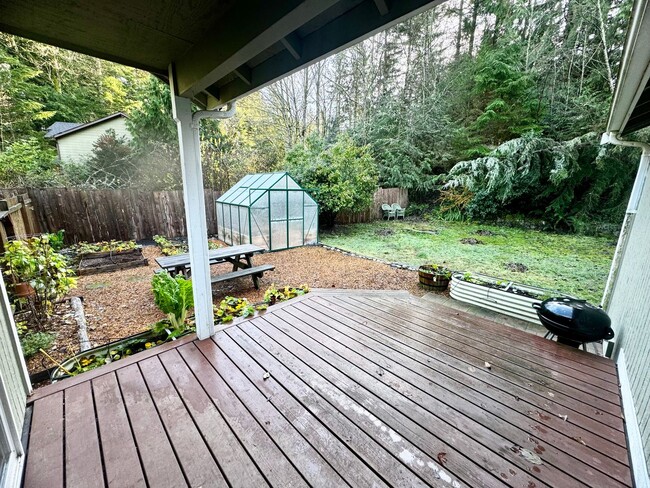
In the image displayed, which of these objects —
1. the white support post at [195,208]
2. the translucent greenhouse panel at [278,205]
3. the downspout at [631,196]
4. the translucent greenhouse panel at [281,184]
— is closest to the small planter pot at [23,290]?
the white support post at [195,208]

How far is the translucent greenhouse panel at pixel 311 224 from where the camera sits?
7.83 metres

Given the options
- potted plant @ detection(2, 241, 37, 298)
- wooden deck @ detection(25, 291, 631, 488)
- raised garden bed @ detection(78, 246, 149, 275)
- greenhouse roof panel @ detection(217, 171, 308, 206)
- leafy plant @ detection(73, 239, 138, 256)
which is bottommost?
raised garden bed @ detection(78, 246, 149, 275)

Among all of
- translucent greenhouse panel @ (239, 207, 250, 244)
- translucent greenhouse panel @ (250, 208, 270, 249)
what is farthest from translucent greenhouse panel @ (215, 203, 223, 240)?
translucent greenhouse panel @ (250, 208, 270, 249)

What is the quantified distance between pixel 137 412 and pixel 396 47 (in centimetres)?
1555

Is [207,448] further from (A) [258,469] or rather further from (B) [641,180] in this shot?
(B) [641,180]

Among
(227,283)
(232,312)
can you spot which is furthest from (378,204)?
(232,312)

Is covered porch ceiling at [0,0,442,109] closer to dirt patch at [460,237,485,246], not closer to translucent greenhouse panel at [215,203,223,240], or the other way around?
translucent greenhouse panel at [215,203,223,240]

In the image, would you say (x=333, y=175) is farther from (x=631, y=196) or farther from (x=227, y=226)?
(x=631, y=196)

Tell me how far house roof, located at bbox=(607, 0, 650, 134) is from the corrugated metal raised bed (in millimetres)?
2120

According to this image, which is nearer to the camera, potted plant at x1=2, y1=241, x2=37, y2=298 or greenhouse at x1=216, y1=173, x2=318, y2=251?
potted plant at x1=2, y1=241, x2=37, y2=298

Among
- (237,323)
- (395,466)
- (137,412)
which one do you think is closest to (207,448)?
(137,412)

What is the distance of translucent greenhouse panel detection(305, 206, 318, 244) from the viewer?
783 cm

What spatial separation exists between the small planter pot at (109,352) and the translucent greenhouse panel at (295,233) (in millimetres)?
5074

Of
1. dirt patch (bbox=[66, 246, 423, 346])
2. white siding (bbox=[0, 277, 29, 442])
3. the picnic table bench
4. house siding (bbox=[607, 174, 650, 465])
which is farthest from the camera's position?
the picnic table bench
